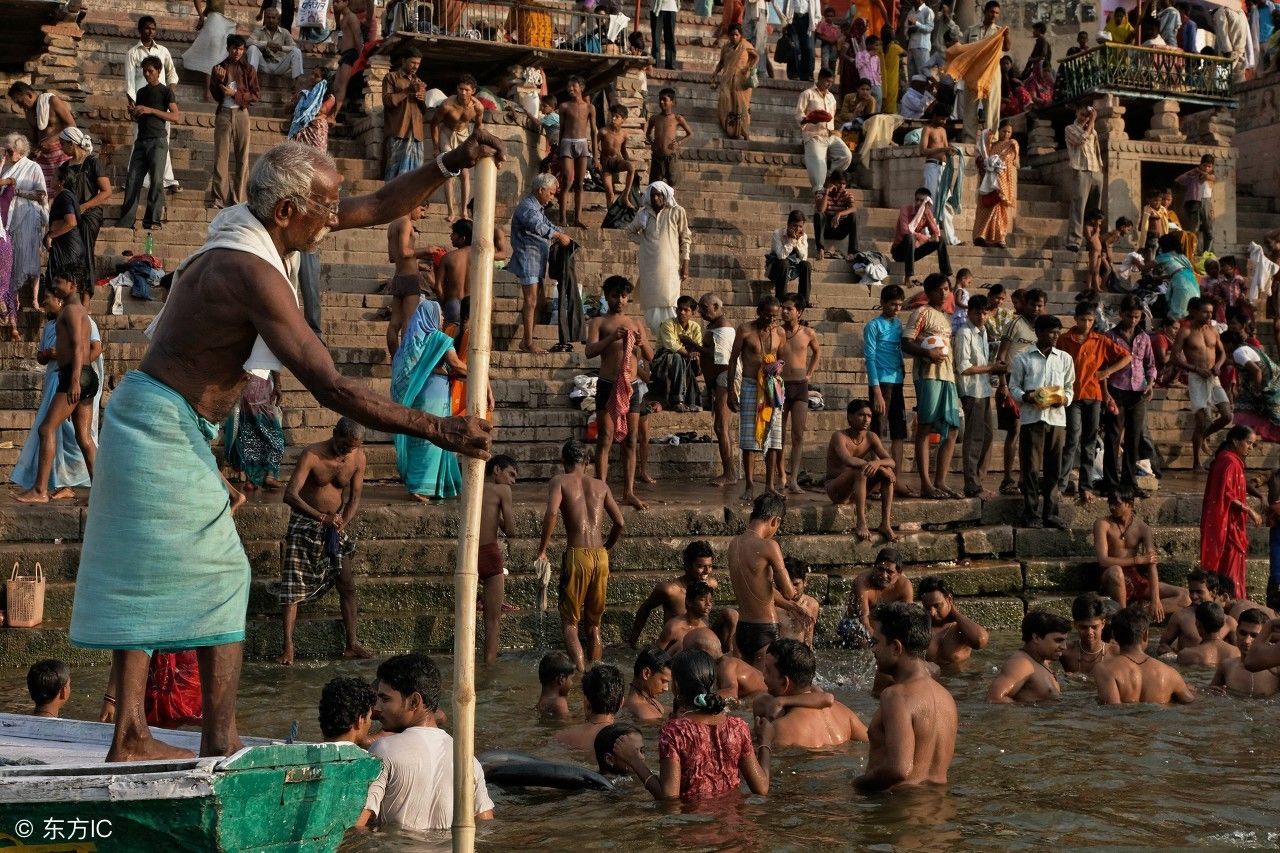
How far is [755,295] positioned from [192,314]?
13512mm

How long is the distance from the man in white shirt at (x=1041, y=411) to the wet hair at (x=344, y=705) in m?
7.88

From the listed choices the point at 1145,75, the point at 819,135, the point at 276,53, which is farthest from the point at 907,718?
the point at 1145,75

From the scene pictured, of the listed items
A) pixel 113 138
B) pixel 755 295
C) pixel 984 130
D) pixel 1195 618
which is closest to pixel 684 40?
pixel 984 130

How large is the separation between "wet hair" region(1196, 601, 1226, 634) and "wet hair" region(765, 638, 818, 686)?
4.01 meters

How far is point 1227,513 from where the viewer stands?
13.0 meters

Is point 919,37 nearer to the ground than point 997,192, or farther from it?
farther from it

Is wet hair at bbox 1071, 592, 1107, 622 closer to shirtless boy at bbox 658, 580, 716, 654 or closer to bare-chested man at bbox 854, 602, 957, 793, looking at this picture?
shirtless boy at bbox 658, 580, 716, 654

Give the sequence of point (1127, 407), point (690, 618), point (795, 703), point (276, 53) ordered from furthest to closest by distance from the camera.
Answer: point (276, 53), point (1127, 407), point (690, 618), point (795, 703)

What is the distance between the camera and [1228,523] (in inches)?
512

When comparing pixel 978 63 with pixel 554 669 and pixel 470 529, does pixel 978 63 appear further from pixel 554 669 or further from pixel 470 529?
pixel 470 529

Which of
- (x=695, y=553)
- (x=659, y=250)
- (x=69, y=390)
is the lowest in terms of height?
(x=695, y=553)

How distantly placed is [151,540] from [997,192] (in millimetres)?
16741

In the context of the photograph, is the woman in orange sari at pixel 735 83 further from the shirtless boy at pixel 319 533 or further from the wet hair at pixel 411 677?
the wet hair at pixel 411 677

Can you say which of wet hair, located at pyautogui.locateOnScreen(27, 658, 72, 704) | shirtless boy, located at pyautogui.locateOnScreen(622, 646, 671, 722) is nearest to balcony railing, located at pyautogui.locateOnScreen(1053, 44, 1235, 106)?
shirtless boy, located at pyautogui.locateOnScreen(622, 646, 671, 722)
